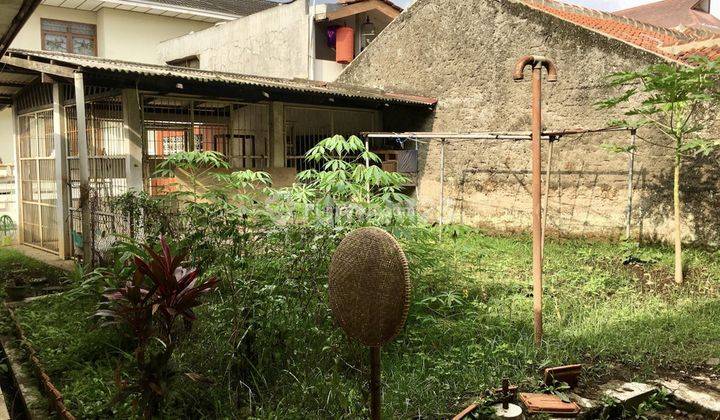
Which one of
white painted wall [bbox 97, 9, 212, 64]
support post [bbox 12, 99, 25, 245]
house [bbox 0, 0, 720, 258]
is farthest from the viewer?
white painted wall [bbox 97, 9, 212, 64]

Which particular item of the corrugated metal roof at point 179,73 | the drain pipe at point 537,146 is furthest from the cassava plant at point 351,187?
the corrugated metal roof at point 179,73

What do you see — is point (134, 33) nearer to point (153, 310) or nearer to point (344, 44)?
point (344, 44)

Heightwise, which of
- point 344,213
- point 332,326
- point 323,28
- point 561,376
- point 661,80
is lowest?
point 561,376

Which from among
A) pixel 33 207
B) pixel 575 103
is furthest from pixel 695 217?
pixel 33 207

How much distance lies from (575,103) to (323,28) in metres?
7.89

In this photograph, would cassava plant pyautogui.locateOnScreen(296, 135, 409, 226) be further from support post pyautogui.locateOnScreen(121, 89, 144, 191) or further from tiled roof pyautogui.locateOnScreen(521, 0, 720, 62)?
tiled roof pyautogui.locateOnScreen(521, 0, 720, 62)

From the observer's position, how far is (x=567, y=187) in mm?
9773

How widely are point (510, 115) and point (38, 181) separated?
893cm

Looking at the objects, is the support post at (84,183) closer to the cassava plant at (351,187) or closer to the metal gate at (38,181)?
the metal gate at (38,181)

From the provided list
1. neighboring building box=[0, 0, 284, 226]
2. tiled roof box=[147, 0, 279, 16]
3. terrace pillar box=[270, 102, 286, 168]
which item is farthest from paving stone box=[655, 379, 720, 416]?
tiled roof box=[147, 0, 279, 16]

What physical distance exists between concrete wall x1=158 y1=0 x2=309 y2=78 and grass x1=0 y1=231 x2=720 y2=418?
9.85m

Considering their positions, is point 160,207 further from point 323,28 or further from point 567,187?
point 323,28

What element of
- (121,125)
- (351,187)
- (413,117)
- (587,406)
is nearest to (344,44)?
(413,117)

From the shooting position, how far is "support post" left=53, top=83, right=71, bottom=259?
27.7 feet
